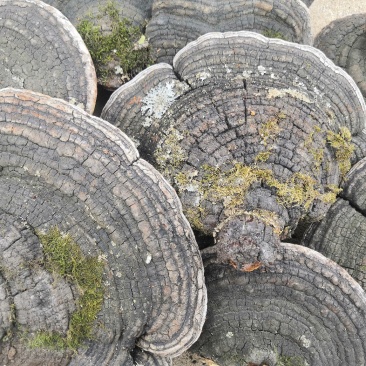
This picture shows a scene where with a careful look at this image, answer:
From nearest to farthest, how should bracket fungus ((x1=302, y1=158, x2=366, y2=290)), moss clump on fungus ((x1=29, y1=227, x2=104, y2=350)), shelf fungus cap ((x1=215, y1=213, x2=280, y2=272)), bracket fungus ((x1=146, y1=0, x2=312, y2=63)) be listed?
moss clump on fungus ((x1=29, y1=227, x2=104, y2=350))
shelf fungus cap ((x1=215, y1=213, x2=280, y2=272))
bracket fungus ((x1=302, y1=158, x2=366, y2=290))
bracket fungus ((x1=146, y1=0, x2=312, y2=63))

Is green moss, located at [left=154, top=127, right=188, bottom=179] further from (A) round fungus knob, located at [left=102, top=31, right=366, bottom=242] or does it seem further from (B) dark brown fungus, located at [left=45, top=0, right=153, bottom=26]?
(B) dark brown fungus, located at [left=45, top=0, right=153, bottom=26]

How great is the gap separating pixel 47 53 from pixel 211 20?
43.4 inches

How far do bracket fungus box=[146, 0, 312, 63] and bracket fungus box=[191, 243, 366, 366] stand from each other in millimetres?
1523

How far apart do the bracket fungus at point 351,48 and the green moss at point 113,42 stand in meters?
1.63

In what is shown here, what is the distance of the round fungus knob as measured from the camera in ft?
8.69

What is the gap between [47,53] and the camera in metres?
2.90

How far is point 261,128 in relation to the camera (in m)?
2.68

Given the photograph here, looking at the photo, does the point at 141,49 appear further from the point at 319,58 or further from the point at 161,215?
the point at 161,215

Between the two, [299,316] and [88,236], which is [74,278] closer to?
[88,236]

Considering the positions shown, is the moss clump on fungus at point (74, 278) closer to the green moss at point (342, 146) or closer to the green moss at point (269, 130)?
the green moss at point (269, 130)

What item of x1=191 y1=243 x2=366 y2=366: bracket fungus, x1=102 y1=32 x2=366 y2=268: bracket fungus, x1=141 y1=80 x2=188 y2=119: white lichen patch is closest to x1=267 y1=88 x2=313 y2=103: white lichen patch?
x1=102 y1=32 x2=366 y2=268: bracket fungus

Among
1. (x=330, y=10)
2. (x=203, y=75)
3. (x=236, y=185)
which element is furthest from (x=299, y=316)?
(x=330, y=10)

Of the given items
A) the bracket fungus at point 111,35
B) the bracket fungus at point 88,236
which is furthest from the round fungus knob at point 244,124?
the bracket fungus at point 111,35

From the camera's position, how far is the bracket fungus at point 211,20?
315 cm
